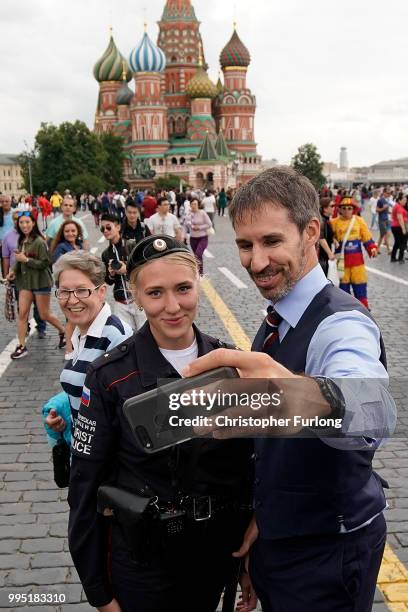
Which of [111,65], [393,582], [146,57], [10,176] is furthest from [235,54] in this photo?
[393,582]

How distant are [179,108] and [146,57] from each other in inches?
372

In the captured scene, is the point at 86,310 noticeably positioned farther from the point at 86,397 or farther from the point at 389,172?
the point at 389,172

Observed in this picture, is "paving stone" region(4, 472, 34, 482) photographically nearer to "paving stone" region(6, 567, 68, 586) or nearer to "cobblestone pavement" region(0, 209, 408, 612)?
"cobblestone pavement" region(0, 209, 408, 612)

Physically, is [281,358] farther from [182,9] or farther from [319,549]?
[182,9]

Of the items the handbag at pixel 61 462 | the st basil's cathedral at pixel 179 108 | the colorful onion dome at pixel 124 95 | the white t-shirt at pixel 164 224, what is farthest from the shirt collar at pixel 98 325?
the colorful onion dome at pixel 124 95

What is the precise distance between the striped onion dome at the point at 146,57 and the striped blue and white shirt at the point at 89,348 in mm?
77273

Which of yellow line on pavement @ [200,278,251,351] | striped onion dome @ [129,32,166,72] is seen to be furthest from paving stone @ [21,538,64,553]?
striped onion dome @ [129,32,166,72]

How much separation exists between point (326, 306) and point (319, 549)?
0.70m

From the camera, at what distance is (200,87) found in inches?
3086

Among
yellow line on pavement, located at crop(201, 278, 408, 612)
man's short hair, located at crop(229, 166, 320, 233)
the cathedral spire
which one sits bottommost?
yellow line on pavement, located at crop(201, 278, 408, 612)

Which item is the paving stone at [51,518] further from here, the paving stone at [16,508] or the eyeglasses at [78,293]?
the eyeglasses at [78,293]

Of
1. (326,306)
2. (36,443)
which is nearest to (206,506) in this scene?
(326,306)

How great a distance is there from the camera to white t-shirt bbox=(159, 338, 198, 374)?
2041 mm

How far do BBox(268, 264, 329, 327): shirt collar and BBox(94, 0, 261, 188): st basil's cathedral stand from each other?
231 ft
